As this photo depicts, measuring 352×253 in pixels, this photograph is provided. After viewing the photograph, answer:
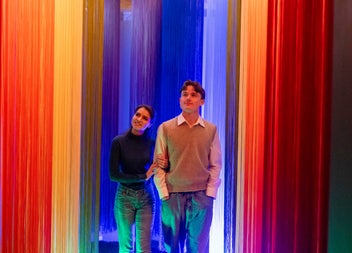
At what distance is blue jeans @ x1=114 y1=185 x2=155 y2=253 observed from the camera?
2900 millimetres

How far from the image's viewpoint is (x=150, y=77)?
143 inches

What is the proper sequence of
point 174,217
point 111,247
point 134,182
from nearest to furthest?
point 174,217, point 134,182, point 111,247

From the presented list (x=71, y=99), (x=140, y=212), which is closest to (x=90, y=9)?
(x=71, y=99)

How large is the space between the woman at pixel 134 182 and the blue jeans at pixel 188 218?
0.20 metres

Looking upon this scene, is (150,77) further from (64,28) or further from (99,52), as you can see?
(64,28)

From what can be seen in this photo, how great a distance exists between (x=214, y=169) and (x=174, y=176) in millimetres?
307

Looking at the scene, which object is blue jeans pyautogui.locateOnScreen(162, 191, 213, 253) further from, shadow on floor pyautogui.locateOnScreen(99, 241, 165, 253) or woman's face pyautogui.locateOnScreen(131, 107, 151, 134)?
shadow on floor pyautogui.locateOnScreen(99, 241, 165, 253)

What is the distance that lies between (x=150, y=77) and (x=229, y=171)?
129 cm

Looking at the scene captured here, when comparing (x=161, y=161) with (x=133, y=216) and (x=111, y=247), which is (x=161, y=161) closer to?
(x=133, y=216)

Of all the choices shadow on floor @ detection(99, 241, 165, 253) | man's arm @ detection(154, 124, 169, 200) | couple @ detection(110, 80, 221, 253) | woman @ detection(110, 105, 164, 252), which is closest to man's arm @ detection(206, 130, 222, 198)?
couple @ detection(110, 80, 221, 253)

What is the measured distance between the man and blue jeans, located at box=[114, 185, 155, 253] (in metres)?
0.18

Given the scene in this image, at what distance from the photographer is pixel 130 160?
2.95 metres

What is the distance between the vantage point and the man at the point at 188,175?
9.13 ft

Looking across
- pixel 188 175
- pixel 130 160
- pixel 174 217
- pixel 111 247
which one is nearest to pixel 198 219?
pixel 174 217
